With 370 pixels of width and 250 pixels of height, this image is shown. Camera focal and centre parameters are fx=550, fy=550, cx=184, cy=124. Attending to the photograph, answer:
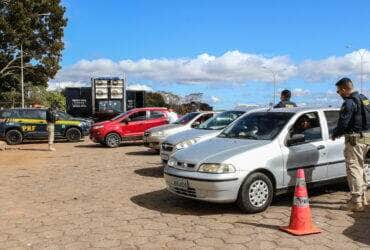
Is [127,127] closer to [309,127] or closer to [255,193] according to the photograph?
[309,127]

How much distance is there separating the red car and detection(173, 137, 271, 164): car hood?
41.3 ft

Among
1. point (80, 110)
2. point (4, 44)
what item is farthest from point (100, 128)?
point (4, 44)

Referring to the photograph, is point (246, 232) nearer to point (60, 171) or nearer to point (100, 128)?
point (60, 171)

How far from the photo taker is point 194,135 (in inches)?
495

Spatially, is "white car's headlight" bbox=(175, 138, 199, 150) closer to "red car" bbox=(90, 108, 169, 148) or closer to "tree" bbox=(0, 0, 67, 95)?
"red car" bbox=(90, 108, 169, 148)

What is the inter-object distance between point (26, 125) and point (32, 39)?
2221cm

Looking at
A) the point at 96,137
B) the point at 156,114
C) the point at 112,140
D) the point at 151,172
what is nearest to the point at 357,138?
the point at 151,172

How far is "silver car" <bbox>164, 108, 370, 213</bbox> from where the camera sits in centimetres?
778

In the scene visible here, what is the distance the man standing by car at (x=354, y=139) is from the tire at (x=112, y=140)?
14.1 meters

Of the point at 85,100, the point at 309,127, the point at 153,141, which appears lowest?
the point at 153,141

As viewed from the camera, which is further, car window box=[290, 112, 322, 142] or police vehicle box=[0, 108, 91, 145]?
police vehicle box=[0, 108, 91, 145]

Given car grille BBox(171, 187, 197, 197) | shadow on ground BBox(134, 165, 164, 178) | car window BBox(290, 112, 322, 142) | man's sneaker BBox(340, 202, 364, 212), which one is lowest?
shadow on ground BBox(134, 165, 164, 178)

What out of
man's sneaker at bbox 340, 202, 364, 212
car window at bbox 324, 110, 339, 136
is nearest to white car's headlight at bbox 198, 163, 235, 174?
man's sneaker at bbox 340, 202, 364, 212

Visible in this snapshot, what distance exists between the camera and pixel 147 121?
21344 millimetres
